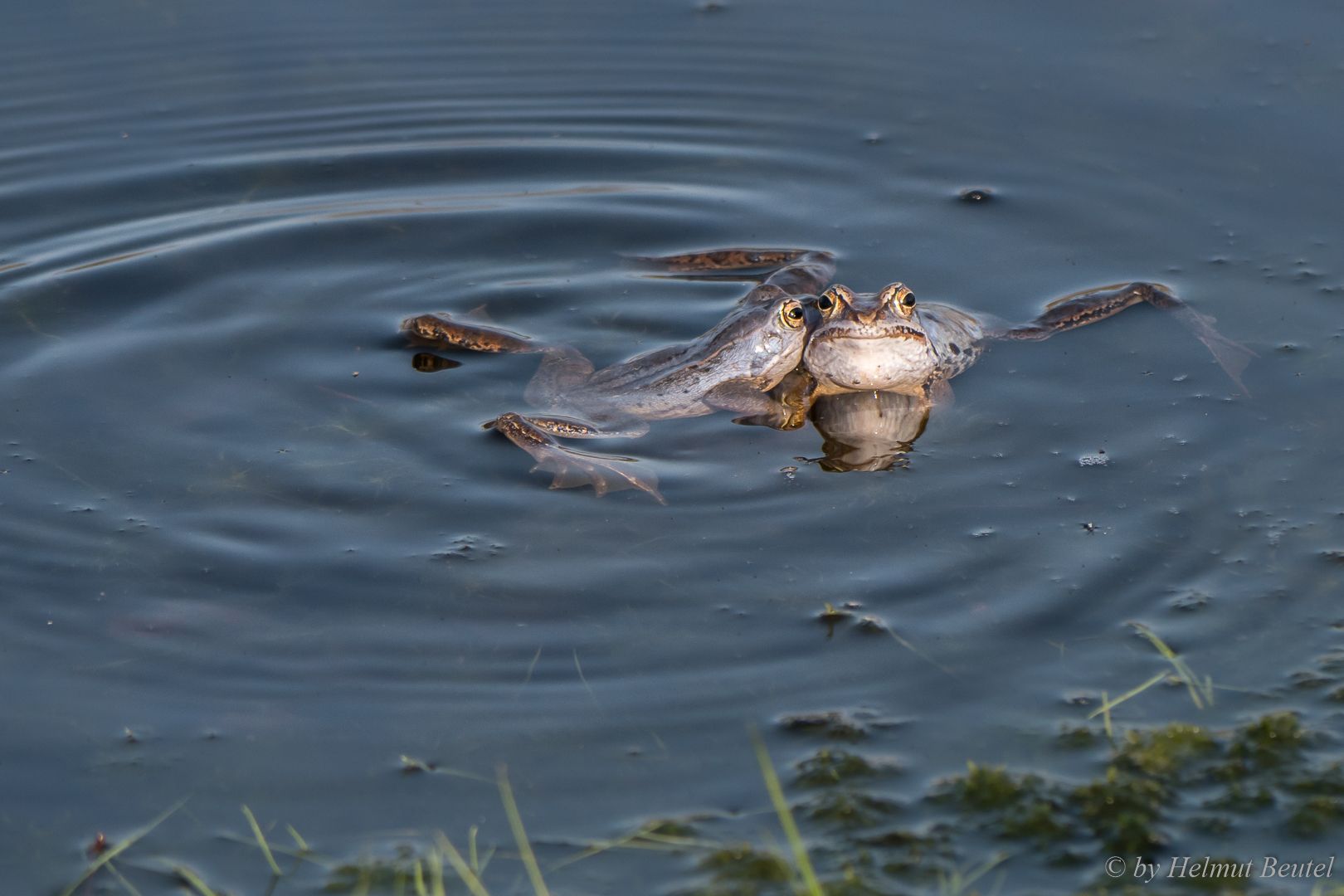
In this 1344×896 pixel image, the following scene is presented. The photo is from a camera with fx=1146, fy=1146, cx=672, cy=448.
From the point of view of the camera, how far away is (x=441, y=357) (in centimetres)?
621

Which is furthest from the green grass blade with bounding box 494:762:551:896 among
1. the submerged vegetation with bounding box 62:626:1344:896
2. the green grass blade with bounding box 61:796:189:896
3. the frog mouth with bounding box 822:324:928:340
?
the frog mouth with bounding box 822:324:928:340

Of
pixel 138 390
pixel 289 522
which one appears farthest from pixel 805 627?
pixel 138 390

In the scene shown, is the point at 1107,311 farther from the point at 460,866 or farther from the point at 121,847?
the point at 121,847

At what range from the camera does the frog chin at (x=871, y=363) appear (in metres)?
5.54

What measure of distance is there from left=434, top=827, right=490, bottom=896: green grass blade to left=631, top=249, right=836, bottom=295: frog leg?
3.89 m

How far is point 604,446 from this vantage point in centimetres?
549

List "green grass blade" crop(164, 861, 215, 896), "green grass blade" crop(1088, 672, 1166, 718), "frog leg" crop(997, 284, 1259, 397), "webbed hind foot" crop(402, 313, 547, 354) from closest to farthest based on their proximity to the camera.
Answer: "green grass blade" crop(164, 861, 215, 896), "green grass blade" crop(1088, 672, 1166, 718), "frog leg" crop(997, 284, 1259, 397), "webbed hind foot" crop(402, 313, 547, 354)

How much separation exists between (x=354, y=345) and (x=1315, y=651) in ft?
15.6

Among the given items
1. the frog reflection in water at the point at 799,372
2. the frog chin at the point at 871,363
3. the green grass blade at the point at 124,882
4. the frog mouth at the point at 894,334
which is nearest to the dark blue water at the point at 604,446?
the green grass blade at the point at 124,882

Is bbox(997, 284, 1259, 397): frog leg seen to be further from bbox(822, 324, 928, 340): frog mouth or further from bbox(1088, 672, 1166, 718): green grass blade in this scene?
bbox(1088, 672, 1166, 718): green grass blade

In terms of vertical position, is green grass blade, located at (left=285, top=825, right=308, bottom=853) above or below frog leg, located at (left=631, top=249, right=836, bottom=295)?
below

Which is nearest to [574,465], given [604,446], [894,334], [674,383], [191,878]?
[604,446]

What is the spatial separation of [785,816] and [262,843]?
Answer: 5.38ft

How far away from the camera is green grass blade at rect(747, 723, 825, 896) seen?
2.91 meters
